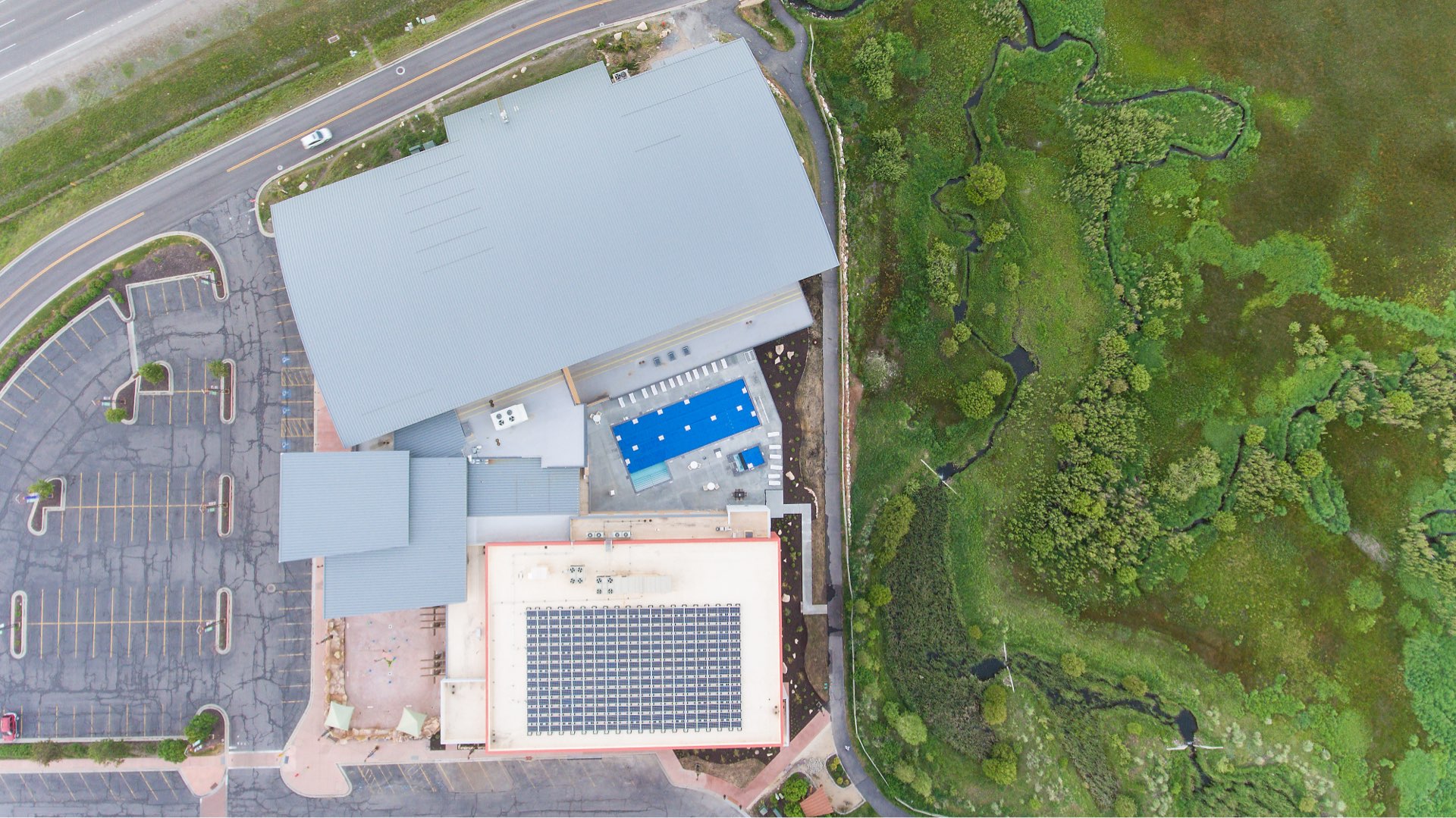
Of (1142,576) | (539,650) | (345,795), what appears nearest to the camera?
(539,650)

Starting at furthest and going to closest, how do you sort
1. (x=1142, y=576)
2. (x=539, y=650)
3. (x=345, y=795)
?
1. (x=1142, y=576)
2. (x=345, y=795)
3. (x=539, y=650)

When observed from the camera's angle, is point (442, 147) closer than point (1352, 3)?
Yes

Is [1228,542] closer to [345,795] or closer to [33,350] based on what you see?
[345,795]

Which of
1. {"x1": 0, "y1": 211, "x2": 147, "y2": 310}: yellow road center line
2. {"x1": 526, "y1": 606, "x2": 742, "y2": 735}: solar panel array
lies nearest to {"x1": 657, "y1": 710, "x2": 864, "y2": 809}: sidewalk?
{"x1": 526, "y1": 606, "x2": 742, "y2": 735}: solar panel array

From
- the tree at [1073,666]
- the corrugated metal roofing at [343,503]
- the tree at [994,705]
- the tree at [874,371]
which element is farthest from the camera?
the tree at [874,371]

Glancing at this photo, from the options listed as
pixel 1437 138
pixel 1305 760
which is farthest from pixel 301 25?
pixel 1305 760

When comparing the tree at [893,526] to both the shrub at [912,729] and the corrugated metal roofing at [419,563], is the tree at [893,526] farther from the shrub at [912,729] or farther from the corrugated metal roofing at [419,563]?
the corrugated metal roofing at [419,563]

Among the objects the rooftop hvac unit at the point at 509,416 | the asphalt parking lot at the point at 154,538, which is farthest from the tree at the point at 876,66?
the asphalt parking lot at the point at 154,538
